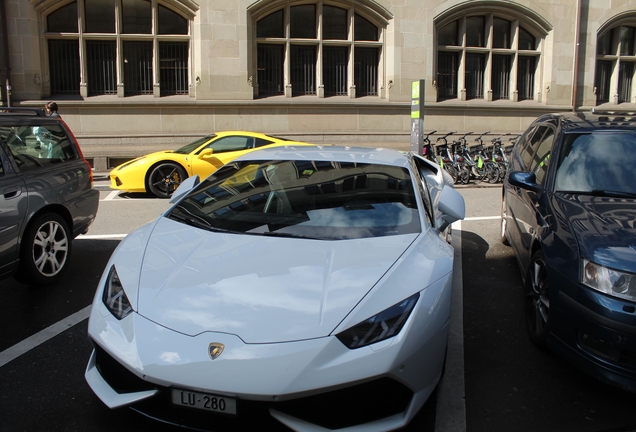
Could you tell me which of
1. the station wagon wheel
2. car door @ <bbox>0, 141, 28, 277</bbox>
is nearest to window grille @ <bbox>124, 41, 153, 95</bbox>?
car door @ <bbox>0, 141, 28, 277</bbox>

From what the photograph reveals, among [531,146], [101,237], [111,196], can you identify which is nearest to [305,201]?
[531,146]

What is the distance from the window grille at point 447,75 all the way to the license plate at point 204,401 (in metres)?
17.9

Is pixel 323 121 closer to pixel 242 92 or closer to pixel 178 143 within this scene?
pixel 242 92

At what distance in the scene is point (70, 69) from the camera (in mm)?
16484

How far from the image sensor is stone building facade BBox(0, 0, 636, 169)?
53.1ft

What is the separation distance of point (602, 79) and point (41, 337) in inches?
864

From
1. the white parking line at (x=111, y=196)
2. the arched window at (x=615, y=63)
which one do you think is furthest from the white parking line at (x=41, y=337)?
the arched window at (x=615, y=63)

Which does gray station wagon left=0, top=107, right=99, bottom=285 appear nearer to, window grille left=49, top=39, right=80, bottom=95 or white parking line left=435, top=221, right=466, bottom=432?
white parking line left=435, top=221, right=466, bottom=432

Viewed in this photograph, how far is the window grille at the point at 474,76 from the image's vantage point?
1945 centimetres

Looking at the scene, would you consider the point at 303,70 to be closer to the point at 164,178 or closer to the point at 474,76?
the point at 474,76

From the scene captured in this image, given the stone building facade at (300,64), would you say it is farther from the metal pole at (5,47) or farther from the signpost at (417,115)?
the signpost at (417,115)

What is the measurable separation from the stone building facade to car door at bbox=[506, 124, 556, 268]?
11887 millimetres

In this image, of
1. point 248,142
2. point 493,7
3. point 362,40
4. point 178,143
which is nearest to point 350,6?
point 362,40

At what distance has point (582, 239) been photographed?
3465mm
